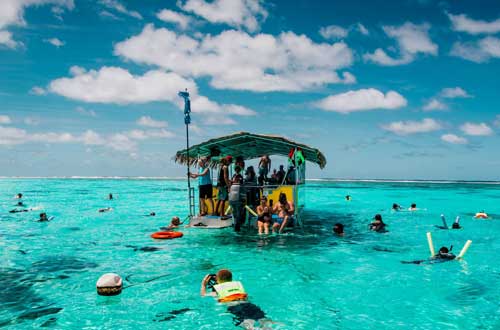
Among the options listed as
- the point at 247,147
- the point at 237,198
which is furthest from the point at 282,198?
the point at 247,147

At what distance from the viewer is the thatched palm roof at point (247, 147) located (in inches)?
684

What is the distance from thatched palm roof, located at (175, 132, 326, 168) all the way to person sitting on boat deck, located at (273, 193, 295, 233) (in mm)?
2902

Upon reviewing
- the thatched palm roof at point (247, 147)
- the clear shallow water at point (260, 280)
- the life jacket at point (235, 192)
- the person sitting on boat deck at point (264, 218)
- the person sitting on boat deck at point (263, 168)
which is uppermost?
the thatched palm roof at point (247, 147)

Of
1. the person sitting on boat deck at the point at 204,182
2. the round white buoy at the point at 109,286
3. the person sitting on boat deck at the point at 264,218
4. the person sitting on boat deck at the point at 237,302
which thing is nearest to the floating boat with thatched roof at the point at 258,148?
the person sitting on boat deck at the point at 204,182

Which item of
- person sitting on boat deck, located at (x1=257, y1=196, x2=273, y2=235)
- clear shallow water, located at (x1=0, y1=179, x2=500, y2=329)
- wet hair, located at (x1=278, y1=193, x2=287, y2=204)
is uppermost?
wet hair, located at (x1=278, y1=193, x2=287, y2=204)

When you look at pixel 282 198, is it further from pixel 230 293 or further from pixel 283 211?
pixel 230 293

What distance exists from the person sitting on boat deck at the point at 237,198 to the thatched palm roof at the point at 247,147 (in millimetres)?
1495

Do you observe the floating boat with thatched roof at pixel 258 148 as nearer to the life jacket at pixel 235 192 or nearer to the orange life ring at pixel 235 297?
the life jacket at pixel 235 192

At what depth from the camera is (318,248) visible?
574 inches

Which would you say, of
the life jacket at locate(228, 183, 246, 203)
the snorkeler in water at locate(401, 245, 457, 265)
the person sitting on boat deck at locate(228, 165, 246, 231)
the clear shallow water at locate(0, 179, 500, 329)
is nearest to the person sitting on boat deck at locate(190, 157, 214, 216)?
the clear shallow water at locate(0, 179, 500, 329)

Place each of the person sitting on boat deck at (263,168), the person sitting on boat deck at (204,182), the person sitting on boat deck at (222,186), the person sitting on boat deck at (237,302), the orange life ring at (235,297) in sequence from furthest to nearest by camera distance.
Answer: the person sitting on boat deck at (263,168) < the person sitting on boat deck at (204,182) < the person sitting on boat deck at (222,186) < the orange life ring at (235,297) < the person sitting on boat deck at (237,302)

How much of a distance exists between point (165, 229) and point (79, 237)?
4371 millimetres

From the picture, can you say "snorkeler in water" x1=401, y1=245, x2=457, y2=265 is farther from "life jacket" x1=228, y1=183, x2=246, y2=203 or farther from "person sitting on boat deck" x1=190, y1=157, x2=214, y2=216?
"person sitting on boat deck" x1=190, y1=157, x2=214, y2=216

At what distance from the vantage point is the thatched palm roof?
1738 cm
